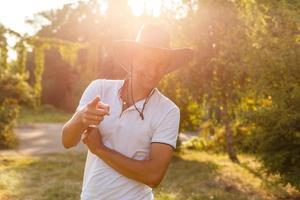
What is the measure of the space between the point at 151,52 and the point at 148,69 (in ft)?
0.30

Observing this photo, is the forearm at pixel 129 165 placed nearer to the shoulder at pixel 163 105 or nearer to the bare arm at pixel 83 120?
the bare arm at pixel 83 120

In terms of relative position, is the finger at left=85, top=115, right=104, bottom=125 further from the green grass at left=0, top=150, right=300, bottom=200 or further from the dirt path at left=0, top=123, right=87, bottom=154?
the dirt path at left=0, top=123, right=87, bottom=154

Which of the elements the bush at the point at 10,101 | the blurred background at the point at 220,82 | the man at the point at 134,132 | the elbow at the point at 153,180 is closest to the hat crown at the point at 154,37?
the man at the point at 134,132

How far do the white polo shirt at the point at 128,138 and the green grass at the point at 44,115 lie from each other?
3136 cm

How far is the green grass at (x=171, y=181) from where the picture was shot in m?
9.94

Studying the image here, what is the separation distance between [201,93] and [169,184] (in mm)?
4849

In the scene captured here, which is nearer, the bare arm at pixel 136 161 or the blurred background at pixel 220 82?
the bare arm at pixel 136 161

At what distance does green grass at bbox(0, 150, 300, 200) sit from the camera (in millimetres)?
9938

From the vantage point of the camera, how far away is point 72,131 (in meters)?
2.60

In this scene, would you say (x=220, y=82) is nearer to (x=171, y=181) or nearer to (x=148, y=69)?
(x=171, y=181)

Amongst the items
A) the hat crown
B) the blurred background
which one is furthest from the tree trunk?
the hat crown

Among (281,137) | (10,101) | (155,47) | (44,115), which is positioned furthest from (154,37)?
(44,115)

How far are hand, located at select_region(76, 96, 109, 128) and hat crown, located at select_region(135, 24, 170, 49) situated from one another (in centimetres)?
57

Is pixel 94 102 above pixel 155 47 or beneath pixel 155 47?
beneath
